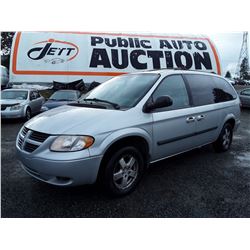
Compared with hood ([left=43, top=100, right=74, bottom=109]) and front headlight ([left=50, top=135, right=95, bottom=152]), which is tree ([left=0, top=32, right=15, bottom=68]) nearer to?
hood ([left=43, top=100, right=74, bottom=109])

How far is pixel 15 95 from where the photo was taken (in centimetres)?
1039

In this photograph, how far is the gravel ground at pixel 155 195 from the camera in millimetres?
2925

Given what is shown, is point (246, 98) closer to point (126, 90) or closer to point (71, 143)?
point (126, 90)

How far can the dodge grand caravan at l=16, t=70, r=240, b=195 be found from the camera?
282 centimetres

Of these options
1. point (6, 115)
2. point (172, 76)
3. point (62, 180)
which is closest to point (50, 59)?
point (6, 115)

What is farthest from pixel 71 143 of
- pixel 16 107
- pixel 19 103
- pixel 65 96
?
pixel 65 96

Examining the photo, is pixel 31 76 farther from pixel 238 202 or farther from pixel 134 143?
pixel 238 202

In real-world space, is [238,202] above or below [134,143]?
below

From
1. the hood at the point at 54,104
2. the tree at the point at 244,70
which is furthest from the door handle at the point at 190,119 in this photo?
the tree at the point at 244,70

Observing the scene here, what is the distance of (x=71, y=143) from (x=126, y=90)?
1367 mm

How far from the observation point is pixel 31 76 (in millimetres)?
13289

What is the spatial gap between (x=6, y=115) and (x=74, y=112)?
6.96 m

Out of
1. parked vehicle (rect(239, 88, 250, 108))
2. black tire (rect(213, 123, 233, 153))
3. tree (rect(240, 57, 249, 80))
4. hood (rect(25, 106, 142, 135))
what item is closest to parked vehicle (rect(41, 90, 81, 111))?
black tire (rect(213, 123, 233, 153))

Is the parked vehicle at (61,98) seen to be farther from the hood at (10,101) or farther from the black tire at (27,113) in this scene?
the hood at (10,101)
